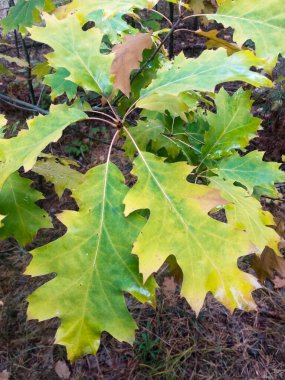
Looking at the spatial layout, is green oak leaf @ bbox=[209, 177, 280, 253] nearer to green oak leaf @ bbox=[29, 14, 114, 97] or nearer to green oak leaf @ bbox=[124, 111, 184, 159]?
green oak leaf @ bbox=[124, 111, 184, 159]

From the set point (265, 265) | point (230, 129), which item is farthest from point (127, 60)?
point (265, 265)

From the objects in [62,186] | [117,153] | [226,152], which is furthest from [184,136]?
[117,153]

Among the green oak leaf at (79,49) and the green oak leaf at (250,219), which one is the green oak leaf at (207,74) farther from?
the green oak leaf at (250,219)

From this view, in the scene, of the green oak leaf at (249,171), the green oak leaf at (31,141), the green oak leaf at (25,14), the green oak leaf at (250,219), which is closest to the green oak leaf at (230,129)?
the green oak leaf at (249,171)

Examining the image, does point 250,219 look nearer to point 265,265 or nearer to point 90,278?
point 265,265

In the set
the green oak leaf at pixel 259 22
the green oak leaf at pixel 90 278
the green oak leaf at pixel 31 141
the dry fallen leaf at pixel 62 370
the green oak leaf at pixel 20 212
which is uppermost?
the green oak leaf at pixel 259 22

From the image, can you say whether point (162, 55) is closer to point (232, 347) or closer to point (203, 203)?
point (203, 203)

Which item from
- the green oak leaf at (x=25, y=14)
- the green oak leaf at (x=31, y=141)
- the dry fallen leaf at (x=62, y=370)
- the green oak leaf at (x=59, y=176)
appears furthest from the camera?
the dry fallen leaf at (x=62, y=370)
